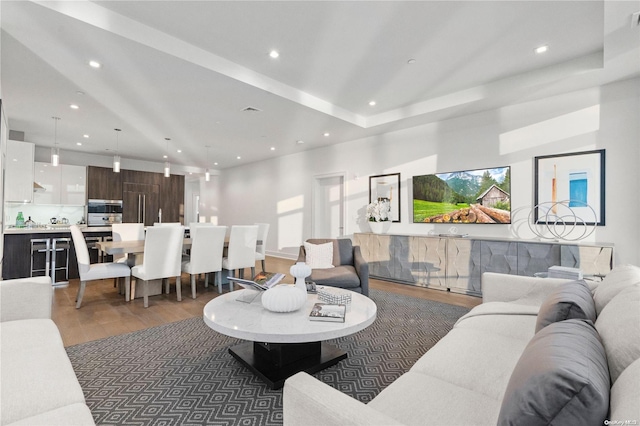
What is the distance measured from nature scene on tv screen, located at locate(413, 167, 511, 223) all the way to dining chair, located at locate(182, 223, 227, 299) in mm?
3287

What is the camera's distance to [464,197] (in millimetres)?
4770

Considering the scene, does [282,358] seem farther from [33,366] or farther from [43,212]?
[43,212]

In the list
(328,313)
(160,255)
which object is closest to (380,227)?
(160,255)

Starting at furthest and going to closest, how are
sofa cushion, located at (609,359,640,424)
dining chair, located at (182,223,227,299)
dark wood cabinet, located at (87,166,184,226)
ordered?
dark wood cabinet, located at (87,166,184,226), dining chair, located at (182,223,227,299), sofa cushion, located at (609,359,640,424)

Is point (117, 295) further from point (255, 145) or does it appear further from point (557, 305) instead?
point (557, 305)

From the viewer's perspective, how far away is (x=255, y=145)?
22.8ft

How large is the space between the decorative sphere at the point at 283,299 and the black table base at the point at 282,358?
0.87ft

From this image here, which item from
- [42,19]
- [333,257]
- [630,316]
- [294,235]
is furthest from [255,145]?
[630,316]

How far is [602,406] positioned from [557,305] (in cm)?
80

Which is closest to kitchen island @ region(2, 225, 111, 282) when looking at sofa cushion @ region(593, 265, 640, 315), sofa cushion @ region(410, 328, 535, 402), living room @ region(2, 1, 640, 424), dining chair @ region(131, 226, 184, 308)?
living room @ region(2, 1, 640, 424)

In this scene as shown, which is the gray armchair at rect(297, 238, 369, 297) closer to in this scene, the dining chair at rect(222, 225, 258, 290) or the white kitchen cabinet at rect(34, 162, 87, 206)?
the dining chair at rect(222, 225, 258, 290)

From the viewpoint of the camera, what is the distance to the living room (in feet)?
11.0

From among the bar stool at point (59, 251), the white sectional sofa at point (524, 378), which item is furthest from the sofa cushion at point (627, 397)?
the bar stool at point (59, 251)

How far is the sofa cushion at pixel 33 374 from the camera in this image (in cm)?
104
